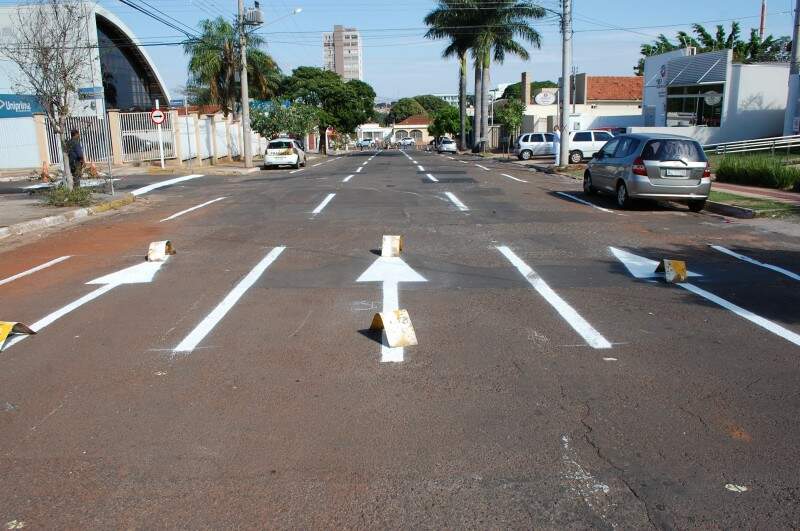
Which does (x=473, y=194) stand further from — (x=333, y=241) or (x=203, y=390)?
(x=203, y=390)

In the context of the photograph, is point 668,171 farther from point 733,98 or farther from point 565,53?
point 733,98

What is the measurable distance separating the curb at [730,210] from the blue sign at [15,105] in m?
30.1

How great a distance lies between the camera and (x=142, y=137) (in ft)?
117

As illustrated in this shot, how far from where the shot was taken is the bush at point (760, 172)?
722 inches

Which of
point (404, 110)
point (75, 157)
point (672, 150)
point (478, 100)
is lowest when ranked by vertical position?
point (75, 157)

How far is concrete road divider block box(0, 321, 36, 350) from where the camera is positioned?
614cm

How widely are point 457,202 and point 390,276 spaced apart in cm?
863

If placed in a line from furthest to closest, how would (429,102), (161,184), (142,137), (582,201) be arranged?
(429,102)
(142,137)
(161,184)
(582,201)

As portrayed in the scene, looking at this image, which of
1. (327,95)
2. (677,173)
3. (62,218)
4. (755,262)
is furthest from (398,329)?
(327,95)

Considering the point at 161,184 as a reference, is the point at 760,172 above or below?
above

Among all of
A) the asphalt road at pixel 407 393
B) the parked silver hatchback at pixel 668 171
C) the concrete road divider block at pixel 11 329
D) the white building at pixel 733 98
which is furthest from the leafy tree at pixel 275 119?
the concrete road divider block at pixel 11 329

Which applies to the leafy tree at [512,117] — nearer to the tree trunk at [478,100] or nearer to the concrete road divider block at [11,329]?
the tree trunk at [478,100]

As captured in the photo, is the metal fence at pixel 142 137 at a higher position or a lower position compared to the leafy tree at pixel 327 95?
lower

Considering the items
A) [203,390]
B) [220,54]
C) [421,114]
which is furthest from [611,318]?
[421,114]
